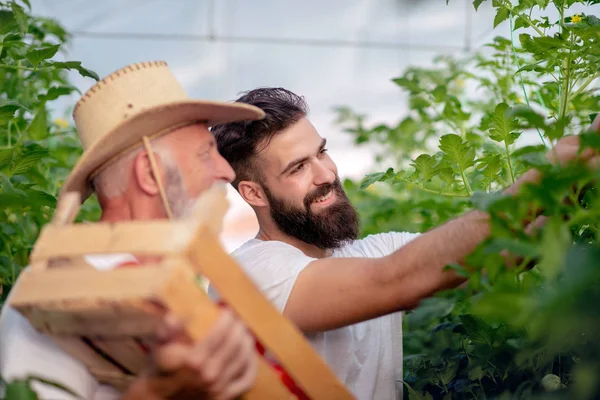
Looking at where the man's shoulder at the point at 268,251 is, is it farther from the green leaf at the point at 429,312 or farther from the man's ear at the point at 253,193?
the green leaf at the point at 429,312

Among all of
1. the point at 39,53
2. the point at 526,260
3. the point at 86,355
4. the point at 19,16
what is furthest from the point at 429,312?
the point at 19,16

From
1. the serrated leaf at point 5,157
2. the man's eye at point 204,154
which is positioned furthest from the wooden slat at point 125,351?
the serrated leaf at point 5,157

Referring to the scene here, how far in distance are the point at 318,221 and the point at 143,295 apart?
1286 mm

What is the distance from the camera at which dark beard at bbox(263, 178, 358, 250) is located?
2209 millimetres

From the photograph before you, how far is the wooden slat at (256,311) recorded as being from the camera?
1053 millimetres

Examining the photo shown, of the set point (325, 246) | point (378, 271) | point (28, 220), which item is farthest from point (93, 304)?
point (28, 220)

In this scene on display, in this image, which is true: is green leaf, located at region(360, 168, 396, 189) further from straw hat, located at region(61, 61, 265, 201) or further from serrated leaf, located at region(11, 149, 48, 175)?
serrated leaf, located at region(11, 149, 48, 175)

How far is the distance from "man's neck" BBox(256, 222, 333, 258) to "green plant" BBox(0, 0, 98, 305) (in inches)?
26.1

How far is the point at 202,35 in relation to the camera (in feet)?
24.6

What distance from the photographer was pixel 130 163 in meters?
1.59

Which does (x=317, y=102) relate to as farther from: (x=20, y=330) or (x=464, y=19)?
(x=20, y=330)

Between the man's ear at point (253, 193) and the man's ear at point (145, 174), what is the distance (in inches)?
29.4

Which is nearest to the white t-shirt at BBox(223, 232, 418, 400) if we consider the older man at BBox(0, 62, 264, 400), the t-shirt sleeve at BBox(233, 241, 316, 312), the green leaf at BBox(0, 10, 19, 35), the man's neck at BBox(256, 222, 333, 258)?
the t-shirt sleeve at BBox(233, 241, 316, 312)

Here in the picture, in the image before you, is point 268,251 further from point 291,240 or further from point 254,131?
point 254,131
